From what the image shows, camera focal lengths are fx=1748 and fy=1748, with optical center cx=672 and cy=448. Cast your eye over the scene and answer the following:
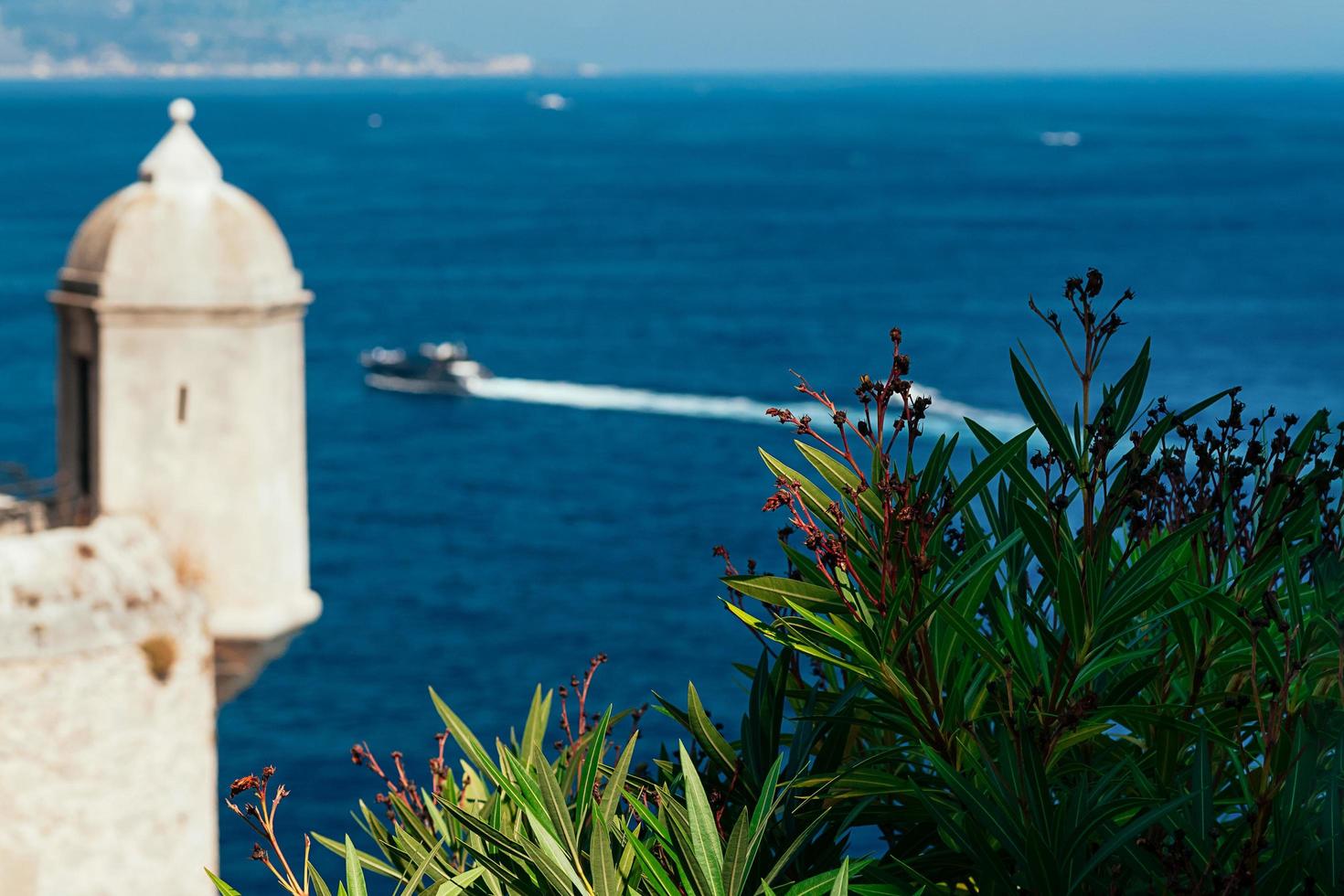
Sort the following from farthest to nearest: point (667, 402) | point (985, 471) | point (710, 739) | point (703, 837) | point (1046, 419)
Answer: point (667, 402)
point (710, 739)
point (1046, 419)
point (985, 471)
point (703, 837)

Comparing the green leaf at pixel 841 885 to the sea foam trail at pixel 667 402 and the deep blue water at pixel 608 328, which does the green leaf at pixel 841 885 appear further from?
the sea foam trail at pixel 667 402

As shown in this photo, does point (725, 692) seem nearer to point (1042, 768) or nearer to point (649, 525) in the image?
point (649, 525)

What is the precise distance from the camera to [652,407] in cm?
4169

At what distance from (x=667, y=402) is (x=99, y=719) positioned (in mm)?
33272

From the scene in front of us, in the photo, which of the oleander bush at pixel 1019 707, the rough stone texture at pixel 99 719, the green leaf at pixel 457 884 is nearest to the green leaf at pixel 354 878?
the oleander bush at pixel 1019 707

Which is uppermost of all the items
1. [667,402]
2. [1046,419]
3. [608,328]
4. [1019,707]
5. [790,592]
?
→ [1046,419]

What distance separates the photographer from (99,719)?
8.91 m

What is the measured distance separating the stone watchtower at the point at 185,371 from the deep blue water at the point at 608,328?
12.0 meters

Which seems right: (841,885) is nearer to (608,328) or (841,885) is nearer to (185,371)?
(185,371)

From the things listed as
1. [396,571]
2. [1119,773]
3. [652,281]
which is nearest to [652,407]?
[396,571]

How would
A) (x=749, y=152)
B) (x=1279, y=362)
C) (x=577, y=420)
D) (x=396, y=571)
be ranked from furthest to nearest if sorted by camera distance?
1. (x=749, y=152)
2. (x=1279, y=362)
3. (x=577, y=420)
4. (x=396, y=571)

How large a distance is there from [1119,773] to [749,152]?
122 meters

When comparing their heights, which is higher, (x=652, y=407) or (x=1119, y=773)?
(x=1119, y=773)

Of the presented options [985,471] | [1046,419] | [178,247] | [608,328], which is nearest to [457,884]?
[985,471]
